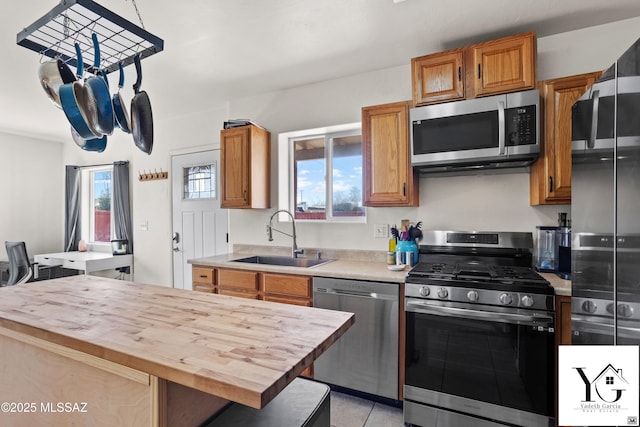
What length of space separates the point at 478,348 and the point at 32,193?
6.31 m

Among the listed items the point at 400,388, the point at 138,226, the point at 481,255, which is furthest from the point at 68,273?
the point at 481,255

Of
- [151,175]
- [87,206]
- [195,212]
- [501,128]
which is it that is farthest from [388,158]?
[87,206]

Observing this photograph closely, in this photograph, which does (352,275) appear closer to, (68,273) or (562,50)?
(562,50)

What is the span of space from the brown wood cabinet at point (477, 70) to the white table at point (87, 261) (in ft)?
14.0

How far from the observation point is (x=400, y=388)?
2047 mm

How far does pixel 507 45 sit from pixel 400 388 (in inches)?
92.0

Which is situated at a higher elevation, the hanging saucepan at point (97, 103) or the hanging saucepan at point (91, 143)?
the hanging saucepan at point (97, 103)

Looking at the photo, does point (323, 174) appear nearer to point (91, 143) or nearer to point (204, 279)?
point (204, 279)

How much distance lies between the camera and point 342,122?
291 cm

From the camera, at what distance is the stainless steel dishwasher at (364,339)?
2.06 meters

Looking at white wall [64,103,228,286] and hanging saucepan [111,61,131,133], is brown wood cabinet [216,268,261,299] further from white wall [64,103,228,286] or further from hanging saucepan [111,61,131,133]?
white wall [64,103,228,286]

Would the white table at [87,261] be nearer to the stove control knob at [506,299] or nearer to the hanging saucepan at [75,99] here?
the hanging saucepan at [75,99]

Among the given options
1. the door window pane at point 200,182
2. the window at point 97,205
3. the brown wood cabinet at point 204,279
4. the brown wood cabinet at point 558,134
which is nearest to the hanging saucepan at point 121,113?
the brown wood cabinet at point 204,279

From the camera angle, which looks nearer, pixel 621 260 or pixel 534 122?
pixel 621 260
